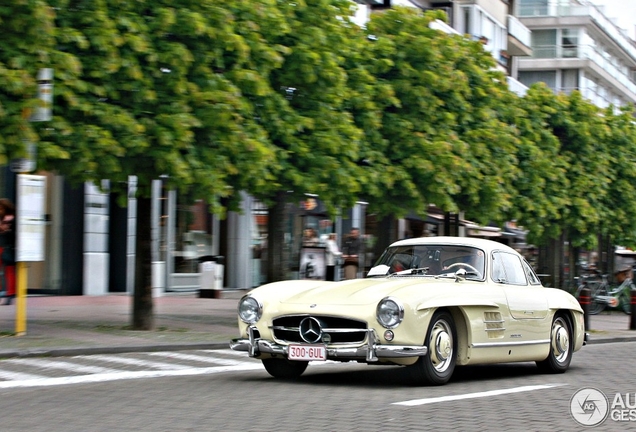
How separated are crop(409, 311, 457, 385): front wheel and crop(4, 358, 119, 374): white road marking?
3.43 metres

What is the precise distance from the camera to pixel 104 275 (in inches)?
1001

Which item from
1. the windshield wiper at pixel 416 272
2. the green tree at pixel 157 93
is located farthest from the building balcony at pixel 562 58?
the windshield wiper at pixel 416 272

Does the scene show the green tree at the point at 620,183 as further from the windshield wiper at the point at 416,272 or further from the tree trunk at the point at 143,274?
the windshield wiper at the point at 416,272

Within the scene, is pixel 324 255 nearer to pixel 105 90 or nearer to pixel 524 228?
pixel 524 228

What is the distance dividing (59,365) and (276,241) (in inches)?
317

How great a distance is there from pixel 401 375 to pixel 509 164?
14.7 metres

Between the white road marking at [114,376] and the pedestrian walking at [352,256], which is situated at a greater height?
the pedestrian walking at [352,256]

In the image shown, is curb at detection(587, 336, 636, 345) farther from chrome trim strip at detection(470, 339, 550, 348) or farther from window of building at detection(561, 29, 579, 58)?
window of building at detection(561, 29, 579, 58)

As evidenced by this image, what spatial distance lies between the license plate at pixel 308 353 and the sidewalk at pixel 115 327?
412 centimetres

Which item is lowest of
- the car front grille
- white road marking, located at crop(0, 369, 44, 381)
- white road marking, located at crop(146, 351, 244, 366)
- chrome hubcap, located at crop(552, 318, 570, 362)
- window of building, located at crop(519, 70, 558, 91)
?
white road marking, located at crop(146, 351, 244, 366)

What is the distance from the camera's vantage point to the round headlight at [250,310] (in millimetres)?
10289

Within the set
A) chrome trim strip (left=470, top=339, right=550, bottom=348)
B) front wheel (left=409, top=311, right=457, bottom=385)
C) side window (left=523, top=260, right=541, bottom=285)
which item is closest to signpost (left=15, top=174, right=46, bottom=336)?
side window (left=523, top=260, right=541, bottom=285)

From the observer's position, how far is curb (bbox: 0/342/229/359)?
1249cm

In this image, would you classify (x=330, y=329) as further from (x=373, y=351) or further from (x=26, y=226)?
(x=26, y=226)
